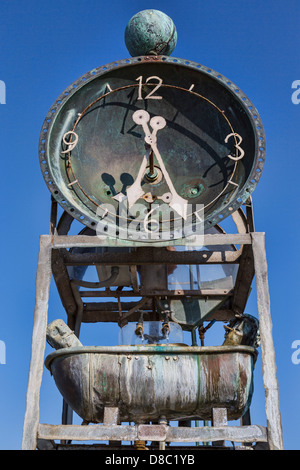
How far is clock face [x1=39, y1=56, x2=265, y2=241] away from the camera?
1302 centimetres

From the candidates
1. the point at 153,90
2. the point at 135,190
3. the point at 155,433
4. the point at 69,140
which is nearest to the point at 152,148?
the point at 135,190

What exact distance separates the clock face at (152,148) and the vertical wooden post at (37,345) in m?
0.92

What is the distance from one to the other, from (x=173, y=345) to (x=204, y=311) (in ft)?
7.94

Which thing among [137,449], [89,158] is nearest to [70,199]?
[89,158]

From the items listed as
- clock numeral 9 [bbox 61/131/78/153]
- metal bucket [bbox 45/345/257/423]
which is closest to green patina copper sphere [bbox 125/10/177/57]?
clock numeral 9 [bbox 61/131/78/153]

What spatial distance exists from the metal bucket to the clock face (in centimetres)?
194

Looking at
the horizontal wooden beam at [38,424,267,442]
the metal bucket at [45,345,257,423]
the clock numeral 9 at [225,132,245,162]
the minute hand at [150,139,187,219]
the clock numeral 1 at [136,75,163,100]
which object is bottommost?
the horizontal wooden beam at [38,424,267,442]

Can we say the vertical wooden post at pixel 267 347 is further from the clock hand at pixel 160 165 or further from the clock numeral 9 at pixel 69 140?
the clock numeral 9 at pixel 69 140

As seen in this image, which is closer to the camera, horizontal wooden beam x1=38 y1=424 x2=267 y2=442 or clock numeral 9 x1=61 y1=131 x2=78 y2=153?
horizontal wooden beam x1=38 y1=424 x2=267 y2=442

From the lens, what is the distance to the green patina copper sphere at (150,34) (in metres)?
14.5

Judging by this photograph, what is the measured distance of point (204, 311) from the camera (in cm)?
1485

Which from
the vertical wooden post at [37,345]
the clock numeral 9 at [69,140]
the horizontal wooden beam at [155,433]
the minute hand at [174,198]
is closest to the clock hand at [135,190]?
the minute hand at [174,198]

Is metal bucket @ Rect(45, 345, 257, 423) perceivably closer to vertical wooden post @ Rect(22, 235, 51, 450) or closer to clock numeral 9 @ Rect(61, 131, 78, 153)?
vertical wooden post @ Rect(22, 235, 51, 450)

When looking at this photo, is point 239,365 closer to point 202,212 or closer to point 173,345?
point 173,345
